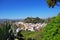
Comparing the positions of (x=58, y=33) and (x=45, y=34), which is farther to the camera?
(x=45, y=34)

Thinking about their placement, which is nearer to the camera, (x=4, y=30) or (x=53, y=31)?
(x=53, y=31)

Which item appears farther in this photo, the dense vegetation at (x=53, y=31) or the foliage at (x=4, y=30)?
the foliage at (x=4, y=30)

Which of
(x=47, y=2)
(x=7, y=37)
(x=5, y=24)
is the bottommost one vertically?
(x=7, y=37)

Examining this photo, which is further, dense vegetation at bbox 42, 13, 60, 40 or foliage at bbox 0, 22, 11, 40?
foliage at bbox 0, 22, 11, 40

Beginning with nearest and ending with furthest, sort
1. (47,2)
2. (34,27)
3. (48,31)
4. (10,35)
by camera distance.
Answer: (48,31) < (10,35) < (34,27) < (47,2)

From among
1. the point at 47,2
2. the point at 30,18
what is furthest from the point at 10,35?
the point at 30,18

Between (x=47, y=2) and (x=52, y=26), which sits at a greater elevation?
(x=47, y=2)

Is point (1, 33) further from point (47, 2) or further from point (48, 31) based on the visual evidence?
point (47, 2)

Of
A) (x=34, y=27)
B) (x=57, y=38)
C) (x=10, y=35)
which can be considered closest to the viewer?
(x=57, y=38)

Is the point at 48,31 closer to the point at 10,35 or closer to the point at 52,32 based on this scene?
the point at 52,32

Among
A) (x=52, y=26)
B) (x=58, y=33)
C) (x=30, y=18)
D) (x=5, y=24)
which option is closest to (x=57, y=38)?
(x=58, y=33)
